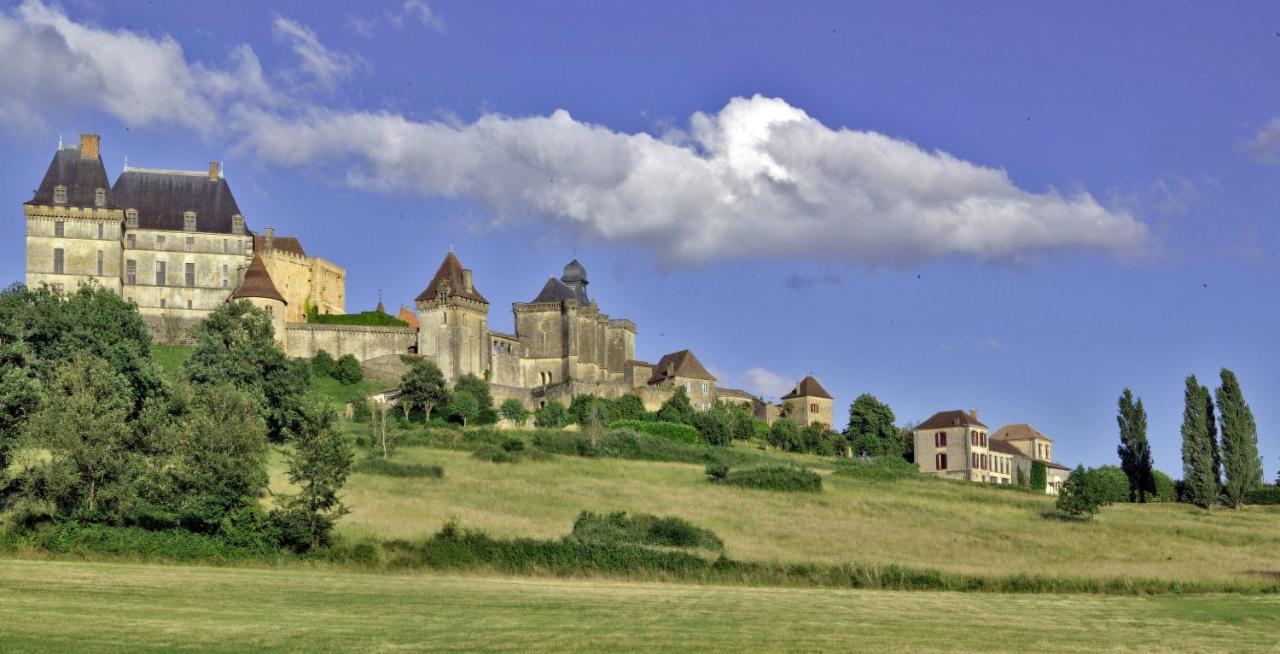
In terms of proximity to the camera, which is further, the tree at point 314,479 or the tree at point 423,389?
the tree at point 423,389

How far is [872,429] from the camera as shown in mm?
96500

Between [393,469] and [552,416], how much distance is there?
2835cm

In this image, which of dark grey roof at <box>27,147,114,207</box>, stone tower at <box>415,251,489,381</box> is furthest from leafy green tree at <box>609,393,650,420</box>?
dark grey roof at <box>27,147,114,207</box>

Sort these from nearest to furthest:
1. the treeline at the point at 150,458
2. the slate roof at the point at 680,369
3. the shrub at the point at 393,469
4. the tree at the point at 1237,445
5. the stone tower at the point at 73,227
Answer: the treeline at the point at 150,458 < the shrub at the point at 393,469 < the tree at the point at 1237,445 < the stone tower at the point at 73,227 < the slate roof at the point at 680,369

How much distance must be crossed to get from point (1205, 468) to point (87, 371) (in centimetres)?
5588

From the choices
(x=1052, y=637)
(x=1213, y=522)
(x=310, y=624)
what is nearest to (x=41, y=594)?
(x=310, y=624)

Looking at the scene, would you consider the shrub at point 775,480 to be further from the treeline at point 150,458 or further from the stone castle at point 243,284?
the stone castle at point 243,284

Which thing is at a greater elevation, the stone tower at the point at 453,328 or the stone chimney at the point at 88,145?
the stone chimney at the point at 88,145

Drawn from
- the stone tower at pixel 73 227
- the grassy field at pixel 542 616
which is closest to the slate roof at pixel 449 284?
the stone tower at pixel 73 227

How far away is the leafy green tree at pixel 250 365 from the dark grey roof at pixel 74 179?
28.2 meters

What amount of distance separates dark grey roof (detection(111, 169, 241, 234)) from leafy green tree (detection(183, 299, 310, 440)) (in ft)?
93.9

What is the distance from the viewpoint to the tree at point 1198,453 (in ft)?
240

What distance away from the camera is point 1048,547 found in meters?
48.2

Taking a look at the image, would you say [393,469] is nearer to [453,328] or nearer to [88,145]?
[453,328]
